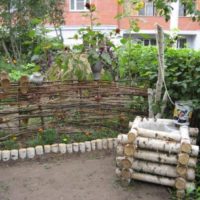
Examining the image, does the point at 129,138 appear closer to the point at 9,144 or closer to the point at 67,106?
the point at 67,106

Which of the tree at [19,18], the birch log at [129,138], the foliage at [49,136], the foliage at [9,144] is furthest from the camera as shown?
the tree at [19,18]

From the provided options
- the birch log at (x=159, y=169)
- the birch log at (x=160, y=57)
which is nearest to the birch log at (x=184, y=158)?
the birch log at (x=159, y=169)

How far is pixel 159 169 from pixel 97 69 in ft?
6.68

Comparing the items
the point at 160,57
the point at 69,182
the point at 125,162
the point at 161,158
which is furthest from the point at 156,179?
the point at 160,57

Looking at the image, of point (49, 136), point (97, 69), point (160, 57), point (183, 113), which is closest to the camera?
point (183, 113)

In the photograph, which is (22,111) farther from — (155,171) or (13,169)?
(155,171)

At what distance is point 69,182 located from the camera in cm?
333

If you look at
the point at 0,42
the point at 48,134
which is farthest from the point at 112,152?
the point at 0,42

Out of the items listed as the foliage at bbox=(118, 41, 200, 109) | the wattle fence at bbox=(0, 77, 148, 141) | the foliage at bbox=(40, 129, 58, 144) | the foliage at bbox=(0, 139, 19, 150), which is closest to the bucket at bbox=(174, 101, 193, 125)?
the foliage at bbox=(118, 41, 200, 109)

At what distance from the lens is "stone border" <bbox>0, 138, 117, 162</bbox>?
379 centimetres

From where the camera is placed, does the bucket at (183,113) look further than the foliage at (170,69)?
No

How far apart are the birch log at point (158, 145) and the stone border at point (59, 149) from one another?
108cm

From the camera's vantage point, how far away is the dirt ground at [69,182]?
10.1 ft

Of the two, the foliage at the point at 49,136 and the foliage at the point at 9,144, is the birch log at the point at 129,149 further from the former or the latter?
the foliage at the point at 9,144
